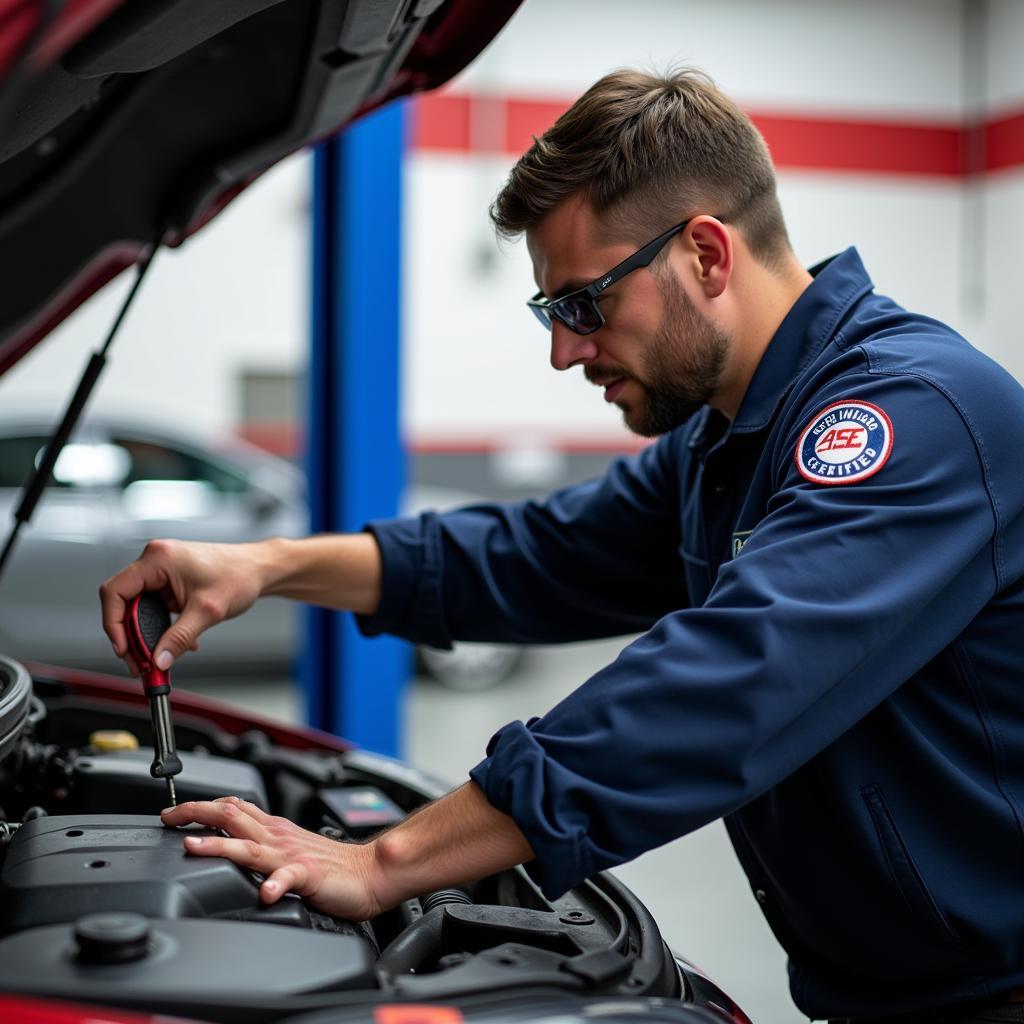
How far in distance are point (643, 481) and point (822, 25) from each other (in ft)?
25.8

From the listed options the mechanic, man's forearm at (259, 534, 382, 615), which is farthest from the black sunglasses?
man's forearm at (259, 534, 382, 615)

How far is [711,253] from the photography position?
135 cm

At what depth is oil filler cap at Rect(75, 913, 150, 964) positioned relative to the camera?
2.83ft

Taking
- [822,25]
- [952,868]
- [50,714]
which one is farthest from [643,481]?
[822,25]

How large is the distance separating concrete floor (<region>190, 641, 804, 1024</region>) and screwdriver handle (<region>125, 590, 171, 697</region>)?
5.23ft

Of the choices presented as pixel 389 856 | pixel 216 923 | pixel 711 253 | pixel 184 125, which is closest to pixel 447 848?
pixel 389 856

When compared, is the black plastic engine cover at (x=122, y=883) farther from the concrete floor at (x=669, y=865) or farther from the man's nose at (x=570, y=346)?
the concrete floor at (x=669, y=865)

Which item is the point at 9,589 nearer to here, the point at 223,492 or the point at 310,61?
the point at 223,492

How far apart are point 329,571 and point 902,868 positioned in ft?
2.85

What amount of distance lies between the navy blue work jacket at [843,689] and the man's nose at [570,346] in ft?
0.61

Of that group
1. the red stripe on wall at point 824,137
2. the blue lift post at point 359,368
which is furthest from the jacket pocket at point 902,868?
the red stripe on wall at point 824,137

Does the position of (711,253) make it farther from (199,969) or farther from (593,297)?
(199,969)

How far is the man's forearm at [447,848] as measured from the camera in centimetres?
105

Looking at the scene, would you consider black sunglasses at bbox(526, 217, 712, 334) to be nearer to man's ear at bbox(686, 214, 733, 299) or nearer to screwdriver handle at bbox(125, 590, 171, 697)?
man's ear at bbox(686, 214, 733, 299)
